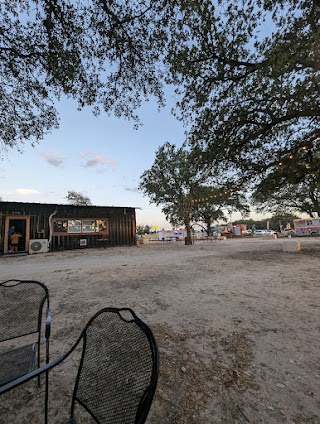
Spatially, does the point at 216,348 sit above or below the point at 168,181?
below

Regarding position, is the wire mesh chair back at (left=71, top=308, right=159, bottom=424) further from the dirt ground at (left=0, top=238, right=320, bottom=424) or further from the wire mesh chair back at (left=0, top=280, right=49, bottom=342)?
the wire mesh chair back at (left=0, top=280, right=49, bottom=342)

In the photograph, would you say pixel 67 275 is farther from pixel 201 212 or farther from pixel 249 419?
pixel 201 212

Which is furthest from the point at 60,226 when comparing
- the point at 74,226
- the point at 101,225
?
the point at 101,225

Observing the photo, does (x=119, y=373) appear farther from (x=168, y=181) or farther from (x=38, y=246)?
(x=168, y=181)

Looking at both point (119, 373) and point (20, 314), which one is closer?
point (119, 373)

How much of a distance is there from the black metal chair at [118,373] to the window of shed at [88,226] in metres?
16.7

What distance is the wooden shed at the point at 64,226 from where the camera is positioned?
14482 mm

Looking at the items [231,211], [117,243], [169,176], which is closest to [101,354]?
[117,243]

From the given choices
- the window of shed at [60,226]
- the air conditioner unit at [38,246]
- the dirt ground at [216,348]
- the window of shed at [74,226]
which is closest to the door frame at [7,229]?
the air conditioner unit at [38,246]

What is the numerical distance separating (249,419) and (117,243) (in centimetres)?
1767

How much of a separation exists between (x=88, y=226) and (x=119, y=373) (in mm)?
17241

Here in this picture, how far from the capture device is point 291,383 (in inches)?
71.7

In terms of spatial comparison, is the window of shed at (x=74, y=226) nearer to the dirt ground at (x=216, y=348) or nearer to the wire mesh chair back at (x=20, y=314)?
the dirt ground at (x=216, y=348)

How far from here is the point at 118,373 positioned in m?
1.13
